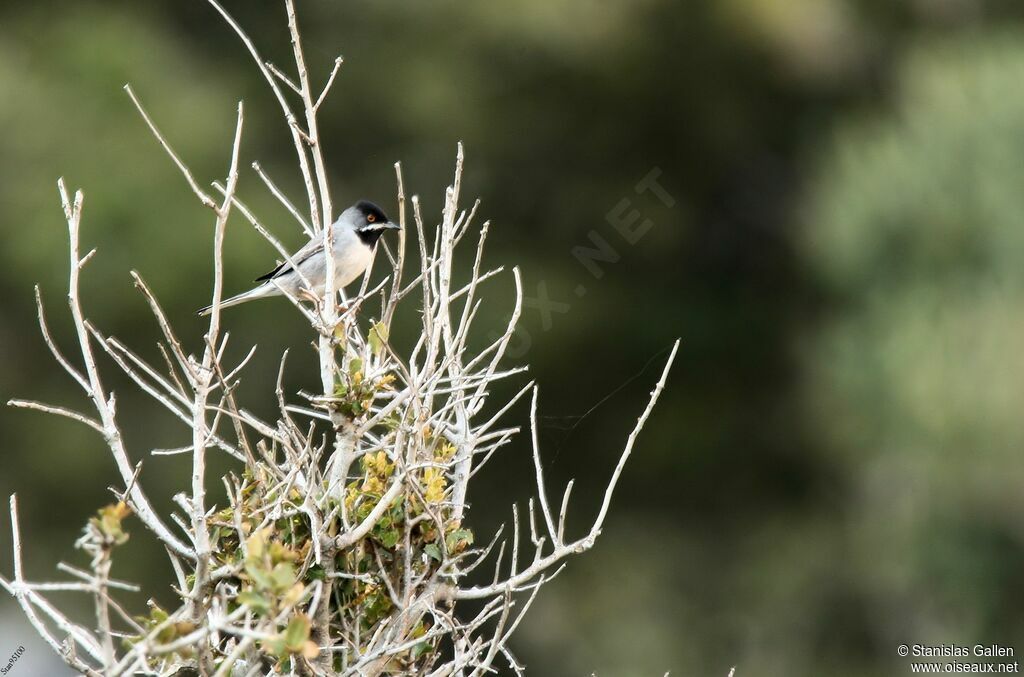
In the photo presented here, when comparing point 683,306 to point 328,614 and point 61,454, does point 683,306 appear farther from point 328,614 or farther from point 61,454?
point 328,614

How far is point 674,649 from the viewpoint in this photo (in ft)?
44.4

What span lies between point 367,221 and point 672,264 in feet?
29.7

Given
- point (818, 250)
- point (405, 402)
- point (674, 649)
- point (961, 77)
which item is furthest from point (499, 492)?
point (405, 402)

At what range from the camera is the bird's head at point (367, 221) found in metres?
5.96

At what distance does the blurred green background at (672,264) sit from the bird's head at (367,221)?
501 centimetres

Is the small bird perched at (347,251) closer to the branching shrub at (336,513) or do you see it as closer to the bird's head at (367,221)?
the bird's head at (367,221)

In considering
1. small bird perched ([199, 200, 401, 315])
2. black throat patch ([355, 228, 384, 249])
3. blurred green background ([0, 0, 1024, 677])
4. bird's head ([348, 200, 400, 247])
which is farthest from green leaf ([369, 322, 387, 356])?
blurred green background ([0, 0, 1024, 677])

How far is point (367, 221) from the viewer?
6.07 m

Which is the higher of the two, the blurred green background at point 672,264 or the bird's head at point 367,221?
the bird's head at point 367,221

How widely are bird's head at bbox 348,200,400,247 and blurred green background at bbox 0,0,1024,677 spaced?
5.01 meters

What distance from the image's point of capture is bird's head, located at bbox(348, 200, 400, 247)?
5.96m

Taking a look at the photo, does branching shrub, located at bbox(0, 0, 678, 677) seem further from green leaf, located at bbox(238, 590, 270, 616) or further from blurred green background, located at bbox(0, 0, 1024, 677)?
A: blurred green background, located at bbox(0, 0, 1024, 677)

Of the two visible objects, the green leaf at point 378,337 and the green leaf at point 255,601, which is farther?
the green leaf at point 378,337

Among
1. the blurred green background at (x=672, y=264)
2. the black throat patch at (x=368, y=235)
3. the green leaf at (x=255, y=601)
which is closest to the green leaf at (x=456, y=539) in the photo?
the green leaf at (x=255, y=601)
